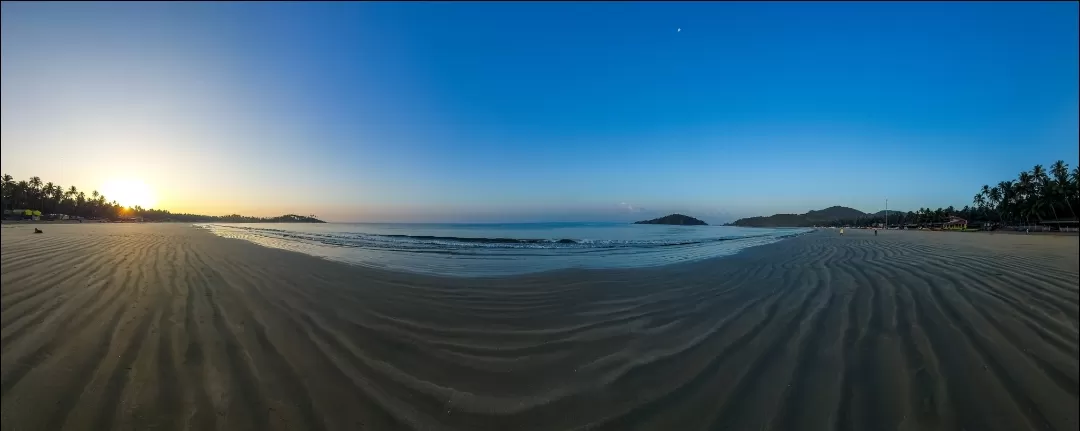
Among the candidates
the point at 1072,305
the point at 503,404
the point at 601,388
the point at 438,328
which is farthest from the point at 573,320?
the point at 1072,305

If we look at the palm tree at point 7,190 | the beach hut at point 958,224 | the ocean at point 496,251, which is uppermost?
the beach hut at point 958,224

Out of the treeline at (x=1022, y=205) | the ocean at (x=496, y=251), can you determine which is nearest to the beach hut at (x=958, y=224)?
the treeline at (x=1022, y=205)

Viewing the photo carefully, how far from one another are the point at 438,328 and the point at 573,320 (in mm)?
1635

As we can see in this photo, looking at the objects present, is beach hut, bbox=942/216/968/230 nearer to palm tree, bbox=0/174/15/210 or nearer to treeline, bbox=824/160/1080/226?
treeline, bbox=824/160/1080/226

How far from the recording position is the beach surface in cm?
226

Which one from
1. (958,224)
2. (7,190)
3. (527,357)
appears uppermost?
(958,224)

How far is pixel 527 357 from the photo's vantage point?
342 cm

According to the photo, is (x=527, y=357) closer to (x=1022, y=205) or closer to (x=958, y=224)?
(x=1022, y=205)

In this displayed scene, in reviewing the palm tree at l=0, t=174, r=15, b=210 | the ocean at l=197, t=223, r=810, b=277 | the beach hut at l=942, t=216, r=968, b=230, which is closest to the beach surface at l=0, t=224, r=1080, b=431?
the palm tree at l=0, t=174, r=15, b=210

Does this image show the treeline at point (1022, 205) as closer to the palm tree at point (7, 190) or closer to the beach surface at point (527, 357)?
the beach surface at point (527, 357)

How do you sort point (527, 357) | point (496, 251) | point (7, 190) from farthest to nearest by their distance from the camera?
point (496, 251) < point (527, 357) < point (7, 190)

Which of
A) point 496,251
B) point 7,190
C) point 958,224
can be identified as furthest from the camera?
point 958,224

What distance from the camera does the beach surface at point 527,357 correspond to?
2.26 metres

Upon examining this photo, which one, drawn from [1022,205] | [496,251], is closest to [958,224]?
[1022,205]
